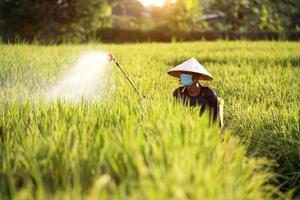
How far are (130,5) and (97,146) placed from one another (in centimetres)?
5758

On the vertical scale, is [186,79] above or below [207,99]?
above

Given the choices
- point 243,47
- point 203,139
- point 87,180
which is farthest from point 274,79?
point 243,47

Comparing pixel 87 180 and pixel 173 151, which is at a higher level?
pixel 173 151

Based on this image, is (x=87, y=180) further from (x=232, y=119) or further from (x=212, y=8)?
(x=212, y=8)

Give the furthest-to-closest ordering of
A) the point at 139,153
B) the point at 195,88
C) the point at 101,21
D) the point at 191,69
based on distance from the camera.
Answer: the point at 101,21, the point at 195,88, the point at 191,69, the point at 139,153

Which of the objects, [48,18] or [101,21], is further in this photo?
[101,21]

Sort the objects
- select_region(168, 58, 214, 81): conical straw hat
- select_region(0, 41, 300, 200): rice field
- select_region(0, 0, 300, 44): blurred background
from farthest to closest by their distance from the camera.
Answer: select_region(0, 0, 300, 44): blurred background → select_region(168, 58, 214, 81): conical straw hat → select_region(0, 41, 300, 200): rice field

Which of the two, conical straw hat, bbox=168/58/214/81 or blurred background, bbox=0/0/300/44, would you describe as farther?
blurred background, bbox=0/0/300/44

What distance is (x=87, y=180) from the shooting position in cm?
→ 238

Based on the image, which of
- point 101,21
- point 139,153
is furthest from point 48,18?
point 139,153

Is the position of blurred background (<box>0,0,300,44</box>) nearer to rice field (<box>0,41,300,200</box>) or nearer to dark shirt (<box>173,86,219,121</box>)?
dark shirt (<box>173,86,219,121</box>)

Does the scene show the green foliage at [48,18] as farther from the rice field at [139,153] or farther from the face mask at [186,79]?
the face mask at [186,79]

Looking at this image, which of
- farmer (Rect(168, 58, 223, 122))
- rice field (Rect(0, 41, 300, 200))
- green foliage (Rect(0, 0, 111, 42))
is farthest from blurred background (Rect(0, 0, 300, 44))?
rice field (Rect(0, 41, 300, 200))

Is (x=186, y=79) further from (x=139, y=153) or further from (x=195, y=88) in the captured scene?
(x=139, y=153)
